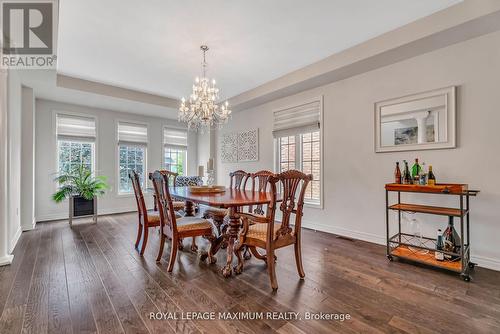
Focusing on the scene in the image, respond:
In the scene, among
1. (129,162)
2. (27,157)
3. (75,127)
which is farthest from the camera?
(129,162)

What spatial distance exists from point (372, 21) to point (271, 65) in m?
1.49

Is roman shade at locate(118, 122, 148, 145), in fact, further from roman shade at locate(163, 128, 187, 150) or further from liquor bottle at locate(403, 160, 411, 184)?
liquor bottle at locate(403, 160, 411, 184)

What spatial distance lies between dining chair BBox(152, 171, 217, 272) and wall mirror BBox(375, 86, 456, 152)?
8.46 feet

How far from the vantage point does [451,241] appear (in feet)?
8.36

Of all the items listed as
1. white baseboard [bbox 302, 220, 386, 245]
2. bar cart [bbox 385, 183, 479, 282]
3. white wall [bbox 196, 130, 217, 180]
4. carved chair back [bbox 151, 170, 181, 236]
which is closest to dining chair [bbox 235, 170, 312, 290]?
carved chair back [bbox 151, 170, 181, 236]

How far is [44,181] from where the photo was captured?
15.7 ft

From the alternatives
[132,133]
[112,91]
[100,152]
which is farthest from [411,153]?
[100,152]

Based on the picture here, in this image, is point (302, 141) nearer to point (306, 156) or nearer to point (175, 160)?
point (306, 156)

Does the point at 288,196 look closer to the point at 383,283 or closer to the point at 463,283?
the point at 383,283

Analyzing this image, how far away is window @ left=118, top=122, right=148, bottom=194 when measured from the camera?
5715mm

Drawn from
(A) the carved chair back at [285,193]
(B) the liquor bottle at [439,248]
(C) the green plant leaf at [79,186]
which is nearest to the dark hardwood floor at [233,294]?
(B) the liquor bottle at [439,248]

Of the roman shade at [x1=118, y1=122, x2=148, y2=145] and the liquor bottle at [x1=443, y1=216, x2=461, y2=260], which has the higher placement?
the roman shade at [x1=118, y1=122, x2=148, y2=145]

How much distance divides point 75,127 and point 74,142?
1.05ft

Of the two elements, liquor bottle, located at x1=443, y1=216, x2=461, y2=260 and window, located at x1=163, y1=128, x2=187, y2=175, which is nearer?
liquor bottle, located at x1=443, y1=216, x2=461, y2=260
